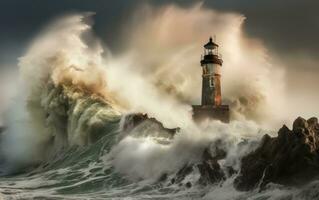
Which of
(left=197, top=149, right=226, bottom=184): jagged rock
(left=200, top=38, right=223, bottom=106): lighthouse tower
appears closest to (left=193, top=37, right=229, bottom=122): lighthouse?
(left=200, top=38, right=223, bottom=106): lighthouse tower

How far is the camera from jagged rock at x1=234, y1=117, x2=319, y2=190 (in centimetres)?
1958

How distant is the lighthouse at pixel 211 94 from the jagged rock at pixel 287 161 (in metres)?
13.5

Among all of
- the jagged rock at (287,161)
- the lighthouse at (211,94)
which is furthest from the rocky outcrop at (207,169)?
the lighthouse at (211,94)

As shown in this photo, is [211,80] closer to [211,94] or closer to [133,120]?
[211,94]

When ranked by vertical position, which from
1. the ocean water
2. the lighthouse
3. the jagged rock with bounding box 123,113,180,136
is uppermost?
the lighthouse

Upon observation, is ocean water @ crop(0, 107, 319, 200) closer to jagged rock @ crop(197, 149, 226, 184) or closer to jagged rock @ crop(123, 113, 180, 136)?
jagged rock @ crop(197, 149, 226, 184)

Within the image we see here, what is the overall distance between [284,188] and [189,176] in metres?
4.89

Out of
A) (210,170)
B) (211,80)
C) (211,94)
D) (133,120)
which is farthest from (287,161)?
(211,80)

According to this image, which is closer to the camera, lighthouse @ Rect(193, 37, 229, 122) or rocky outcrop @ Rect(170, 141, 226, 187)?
rocky outcrop @ Rect(170, 141, 226, 187)

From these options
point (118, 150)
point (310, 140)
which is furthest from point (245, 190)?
point (118, 150)

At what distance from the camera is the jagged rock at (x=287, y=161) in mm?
19578

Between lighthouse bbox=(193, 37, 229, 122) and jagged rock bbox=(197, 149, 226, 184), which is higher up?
lighthouse bbox=(193, 37, 229, 122)

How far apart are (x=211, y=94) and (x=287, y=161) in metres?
15.9

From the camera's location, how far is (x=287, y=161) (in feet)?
65.3
